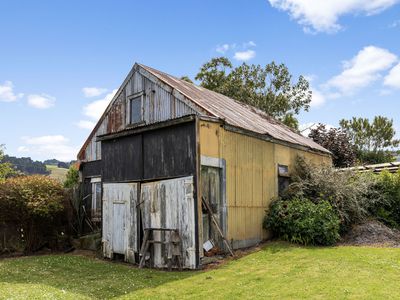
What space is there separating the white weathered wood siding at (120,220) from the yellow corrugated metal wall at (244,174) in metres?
3.03

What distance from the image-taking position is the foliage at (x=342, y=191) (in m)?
14.4

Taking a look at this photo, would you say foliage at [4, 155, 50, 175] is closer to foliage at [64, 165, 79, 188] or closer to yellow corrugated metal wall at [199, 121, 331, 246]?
foliage at [64, 165, 79, 188]

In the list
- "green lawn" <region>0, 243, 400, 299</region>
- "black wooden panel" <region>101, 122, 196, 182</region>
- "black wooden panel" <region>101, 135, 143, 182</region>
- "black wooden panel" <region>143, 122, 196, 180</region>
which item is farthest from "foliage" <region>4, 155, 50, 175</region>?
"green lawn" <region>0, 243, 400, 299</region>

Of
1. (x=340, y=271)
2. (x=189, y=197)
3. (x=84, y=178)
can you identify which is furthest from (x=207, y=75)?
(x=340, y=271)

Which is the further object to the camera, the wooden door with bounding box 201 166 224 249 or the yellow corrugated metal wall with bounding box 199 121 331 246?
the yellow corrugated metal wall with bounding box 199 121 331 246

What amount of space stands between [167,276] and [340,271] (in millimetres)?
4322

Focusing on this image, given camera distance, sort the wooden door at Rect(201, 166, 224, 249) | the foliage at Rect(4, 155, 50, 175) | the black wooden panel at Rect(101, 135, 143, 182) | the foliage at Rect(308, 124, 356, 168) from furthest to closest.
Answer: the foliage at Rect(4, 155, 50, 175), the foliage at Rect(308, 124, 356, 168), the black wooden panel at Rect(101, 135, 143, 182), the wooden door at Rect(201, 166, 224, 249)

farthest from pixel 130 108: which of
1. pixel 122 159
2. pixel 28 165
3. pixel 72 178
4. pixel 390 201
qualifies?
pixel 28 165

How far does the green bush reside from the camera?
12.5 metres

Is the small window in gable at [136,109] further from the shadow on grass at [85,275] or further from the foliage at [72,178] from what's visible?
the foliage at [72,178]

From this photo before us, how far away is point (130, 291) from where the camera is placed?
8.58 metres

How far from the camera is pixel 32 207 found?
14.6 meters

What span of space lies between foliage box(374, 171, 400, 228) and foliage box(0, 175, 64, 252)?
507 inches

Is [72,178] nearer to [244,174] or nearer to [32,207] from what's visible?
[32,207]
